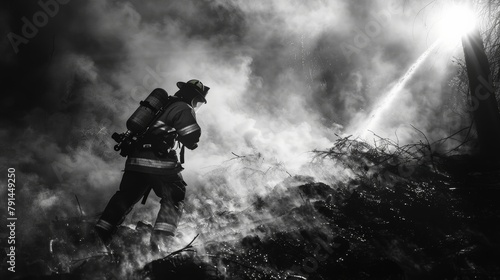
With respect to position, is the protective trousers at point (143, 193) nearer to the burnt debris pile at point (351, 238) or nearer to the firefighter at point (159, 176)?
the firefighter at point (159, 176)

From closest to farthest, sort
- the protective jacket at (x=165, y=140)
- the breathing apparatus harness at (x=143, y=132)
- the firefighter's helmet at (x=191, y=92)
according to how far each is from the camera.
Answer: the protective jacket at (x=165, y=140) < the breathing apparatus harness at (x=143, y=132) < the firefighter's helmet at (x=191, y=92)

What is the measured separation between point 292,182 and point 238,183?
1.56 m

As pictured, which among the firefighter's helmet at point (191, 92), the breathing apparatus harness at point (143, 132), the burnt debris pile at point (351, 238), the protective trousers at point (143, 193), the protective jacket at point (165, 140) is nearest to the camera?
the burnt debris pile at point (351, 238)

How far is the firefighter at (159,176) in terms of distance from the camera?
3.17 metres

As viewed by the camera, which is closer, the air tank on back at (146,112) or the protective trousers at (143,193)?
the protective trousers at (143,193)

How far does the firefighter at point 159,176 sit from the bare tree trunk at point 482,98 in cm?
411

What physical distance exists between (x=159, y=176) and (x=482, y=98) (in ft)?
15.6

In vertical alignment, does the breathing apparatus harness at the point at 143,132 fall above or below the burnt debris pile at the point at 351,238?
above

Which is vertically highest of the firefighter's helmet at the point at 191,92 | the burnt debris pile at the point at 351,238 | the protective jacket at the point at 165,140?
the firefighter's helmet at the point at 191,92

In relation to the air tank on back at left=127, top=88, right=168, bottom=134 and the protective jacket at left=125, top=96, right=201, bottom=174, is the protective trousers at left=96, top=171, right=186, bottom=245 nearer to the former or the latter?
the protective jacket at left=125, top=96, right=201, bottom=174

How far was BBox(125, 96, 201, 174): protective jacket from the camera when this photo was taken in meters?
3.46

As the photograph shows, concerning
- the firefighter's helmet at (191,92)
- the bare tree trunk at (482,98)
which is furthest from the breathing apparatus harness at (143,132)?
the bare tree trunk at (482,98)

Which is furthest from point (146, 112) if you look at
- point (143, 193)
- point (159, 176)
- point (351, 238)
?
point (351, 238)

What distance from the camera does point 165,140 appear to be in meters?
3.61
